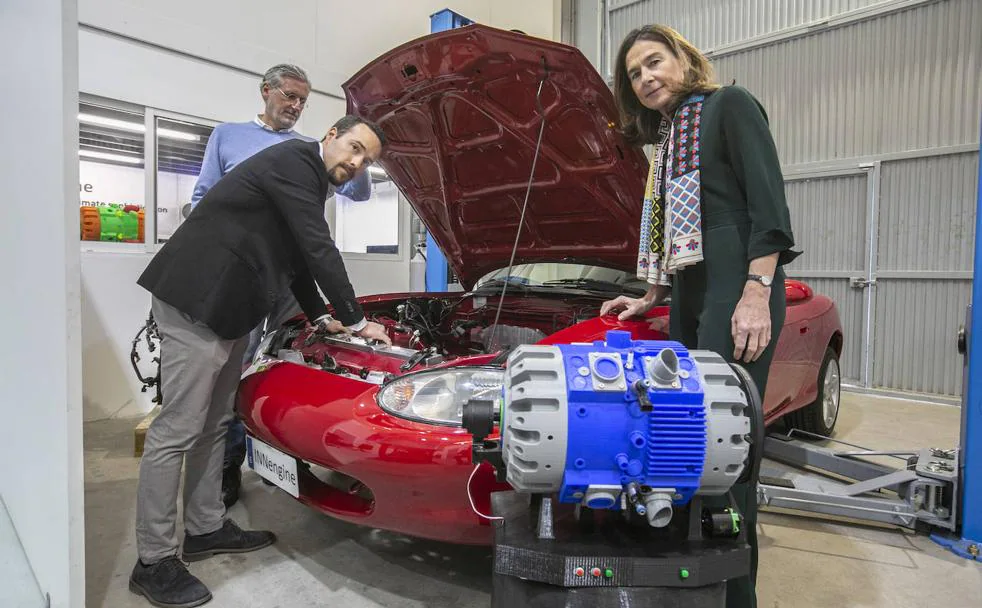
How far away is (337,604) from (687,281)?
134 cm

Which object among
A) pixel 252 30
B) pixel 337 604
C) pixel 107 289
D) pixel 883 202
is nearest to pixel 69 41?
pixel 337 604

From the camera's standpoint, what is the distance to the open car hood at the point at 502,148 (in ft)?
6.39

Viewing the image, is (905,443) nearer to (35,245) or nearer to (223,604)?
(223,604)

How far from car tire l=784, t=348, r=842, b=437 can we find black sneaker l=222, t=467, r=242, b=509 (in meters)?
2.96

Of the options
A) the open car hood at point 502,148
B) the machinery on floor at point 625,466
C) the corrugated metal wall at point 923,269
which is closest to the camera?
the machinery on floor at point 625,466

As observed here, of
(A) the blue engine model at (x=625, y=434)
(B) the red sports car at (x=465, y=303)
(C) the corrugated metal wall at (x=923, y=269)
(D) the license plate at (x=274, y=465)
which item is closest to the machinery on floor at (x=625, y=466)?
(A) the blue engine model at (x=625, y=434)

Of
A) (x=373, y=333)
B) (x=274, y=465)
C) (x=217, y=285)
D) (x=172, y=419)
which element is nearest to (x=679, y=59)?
(x=373, y=333)

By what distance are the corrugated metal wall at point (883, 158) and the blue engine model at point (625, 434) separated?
5075 millimetres

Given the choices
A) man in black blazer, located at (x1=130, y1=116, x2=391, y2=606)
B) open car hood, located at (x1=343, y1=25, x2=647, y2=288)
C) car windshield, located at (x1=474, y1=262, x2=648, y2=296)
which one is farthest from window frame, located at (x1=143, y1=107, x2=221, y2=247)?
man in black blazer, located at (x1=130, y1=116, x2=391, y2=606)

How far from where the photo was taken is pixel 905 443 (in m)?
3.33

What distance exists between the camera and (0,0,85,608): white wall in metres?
1.24

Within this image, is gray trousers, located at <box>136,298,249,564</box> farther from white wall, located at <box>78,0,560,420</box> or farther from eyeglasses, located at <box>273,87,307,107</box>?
white wall, located at <box>78,0,560,420</box>

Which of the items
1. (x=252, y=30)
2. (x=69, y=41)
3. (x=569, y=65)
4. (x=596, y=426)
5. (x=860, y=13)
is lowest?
(x=596, y=426)

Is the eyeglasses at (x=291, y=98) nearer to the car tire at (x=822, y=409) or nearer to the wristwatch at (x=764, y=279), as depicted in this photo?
the wristwatch at (x=764, y=279)
